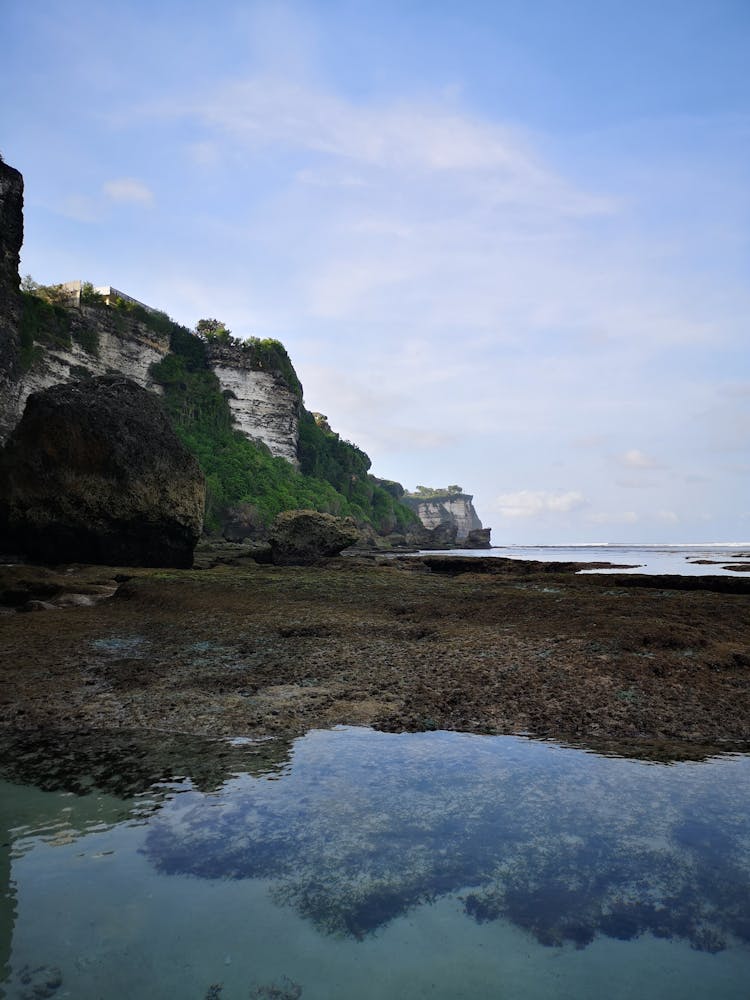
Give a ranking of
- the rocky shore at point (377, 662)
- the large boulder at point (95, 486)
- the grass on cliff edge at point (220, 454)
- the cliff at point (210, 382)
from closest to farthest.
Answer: the rocky shore at point (377, 662)
the large boulder at point (95, 486)
the cliff at point (210, 382)
the grass on cliff edge at point (220, 454)

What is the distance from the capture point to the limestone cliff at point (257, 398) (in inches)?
2672

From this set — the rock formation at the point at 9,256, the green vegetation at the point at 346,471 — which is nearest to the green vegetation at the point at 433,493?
the green vegetation at the point at 346,471

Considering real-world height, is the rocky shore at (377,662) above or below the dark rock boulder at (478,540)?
below

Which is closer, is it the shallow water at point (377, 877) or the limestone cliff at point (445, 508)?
the shallow water at point (377, 877)

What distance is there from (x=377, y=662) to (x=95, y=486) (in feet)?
41.4

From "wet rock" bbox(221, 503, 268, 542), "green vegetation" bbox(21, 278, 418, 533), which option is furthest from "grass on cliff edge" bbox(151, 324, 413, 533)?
"wet rock" bbox(221, 503, 268, 542)

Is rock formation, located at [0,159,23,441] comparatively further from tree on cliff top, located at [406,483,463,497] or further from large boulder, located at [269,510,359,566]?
tree on cliff top, located at [406,483,463,497]

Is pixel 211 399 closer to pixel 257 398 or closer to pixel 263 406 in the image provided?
pixel 257 398

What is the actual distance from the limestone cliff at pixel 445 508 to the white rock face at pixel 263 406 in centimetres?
10206

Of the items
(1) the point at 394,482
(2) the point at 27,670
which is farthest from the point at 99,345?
(1) the point at 394,482

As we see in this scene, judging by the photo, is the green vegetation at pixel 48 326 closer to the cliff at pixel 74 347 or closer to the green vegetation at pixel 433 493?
the cliff at pixel 74 347

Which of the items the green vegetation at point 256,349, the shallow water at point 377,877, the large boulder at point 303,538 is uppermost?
the green vegetation at point 256,349

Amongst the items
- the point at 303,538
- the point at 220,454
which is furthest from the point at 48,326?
the point at 303,538

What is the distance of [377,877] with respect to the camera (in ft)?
8.01
